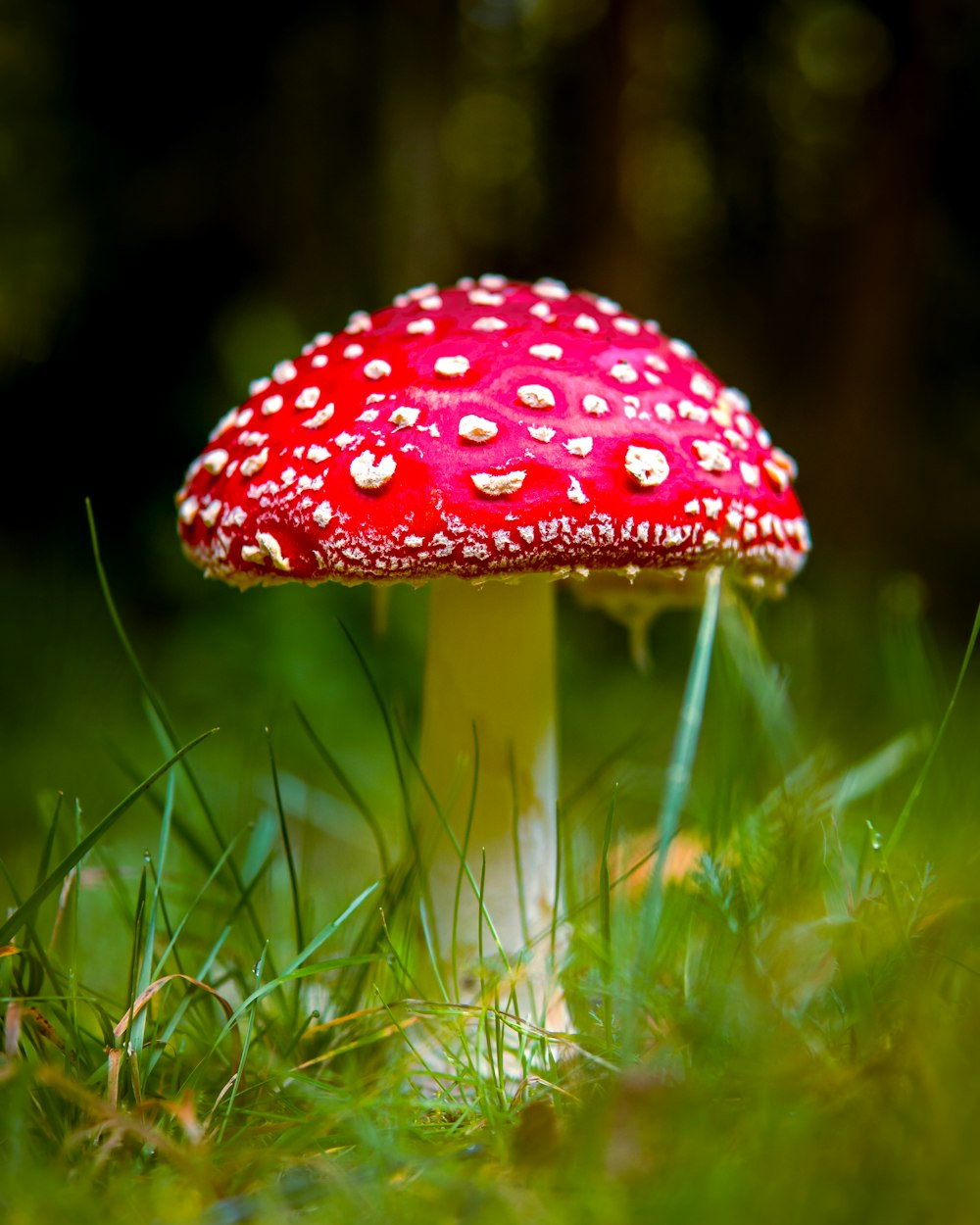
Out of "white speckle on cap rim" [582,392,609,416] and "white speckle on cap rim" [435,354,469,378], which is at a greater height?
"white speckle on cap rim" [435,354,469,378]

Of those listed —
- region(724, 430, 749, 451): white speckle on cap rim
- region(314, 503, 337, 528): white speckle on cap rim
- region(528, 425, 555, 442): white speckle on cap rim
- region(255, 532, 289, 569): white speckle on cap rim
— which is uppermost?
region(528, 425, 555, 442): white speckle on cap rim

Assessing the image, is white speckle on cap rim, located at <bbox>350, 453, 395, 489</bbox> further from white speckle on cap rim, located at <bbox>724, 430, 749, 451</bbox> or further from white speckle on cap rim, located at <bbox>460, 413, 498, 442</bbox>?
white speckle on cap rim, located at <bbox>724, 430, 749, 451</bbox>

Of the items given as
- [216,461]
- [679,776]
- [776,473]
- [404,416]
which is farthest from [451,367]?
[679,776]

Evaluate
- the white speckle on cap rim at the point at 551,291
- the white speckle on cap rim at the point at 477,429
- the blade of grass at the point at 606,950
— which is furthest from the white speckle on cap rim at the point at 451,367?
the blade of grass at the point at 606,950

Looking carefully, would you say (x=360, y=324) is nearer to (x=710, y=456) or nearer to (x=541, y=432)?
(x=541, y=432)

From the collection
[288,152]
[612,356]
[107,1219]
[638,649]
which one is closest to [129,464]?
[288,152]

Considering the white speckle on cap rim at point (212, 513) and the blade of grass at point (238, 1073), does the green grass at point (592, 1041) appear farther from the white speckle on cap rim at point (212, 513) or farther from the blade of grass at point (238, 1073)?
the white speckle on cap rim at point (212, 513)

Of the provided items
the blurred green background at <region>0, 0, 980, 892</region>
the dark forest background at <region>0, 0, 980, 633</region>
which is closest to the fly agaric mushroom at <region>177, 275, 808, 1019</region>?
the blurred green background at <region>0, 0, 980, 892</region>

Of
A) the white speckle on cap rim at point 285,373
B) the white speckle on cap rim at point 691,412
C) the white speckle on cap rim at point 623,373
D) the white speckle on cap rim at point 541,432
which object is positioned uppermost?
the white speckle on cap rim at point 285,373
